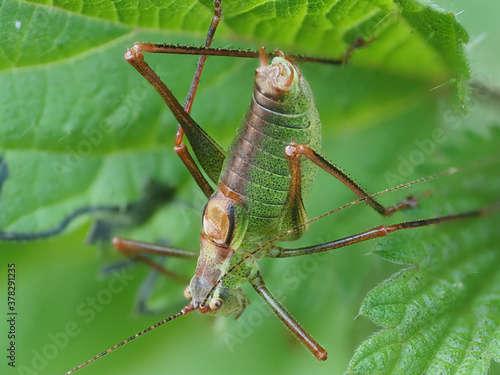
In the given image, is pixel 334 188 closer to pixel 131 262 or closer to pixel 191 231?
pixel 191 231

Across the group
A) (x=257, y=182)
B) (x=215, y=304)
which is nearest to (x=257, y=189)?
(x=257, y=182)

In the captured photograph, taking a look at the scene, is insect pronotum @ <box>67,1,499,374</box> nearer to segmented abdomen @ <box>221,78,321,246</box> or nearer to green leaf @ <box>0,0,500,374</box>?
segmented abdomen @ <box>221,78,321,246</box>

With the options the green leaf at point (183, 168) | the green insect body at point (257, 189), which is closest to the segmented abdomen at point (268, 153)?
the green insect body at point (257, 189)

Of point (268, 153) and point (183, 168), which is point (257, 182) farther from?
point (183, 168)

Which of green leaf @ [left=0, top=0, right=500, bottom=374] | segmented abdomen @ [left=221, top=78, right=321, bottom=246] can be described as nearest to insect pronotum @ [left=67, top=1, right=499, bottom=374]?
segmented abdomen @ [left=221, top=78, right=321, bottom=246]

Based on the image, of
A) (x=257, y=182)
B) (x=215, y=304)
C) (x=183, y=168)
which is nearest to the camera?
(x=257, y=182)

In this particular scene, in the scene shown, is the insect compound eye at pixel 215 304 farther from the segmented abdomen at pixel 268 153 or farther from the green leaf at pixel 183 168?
the green leaf at pixel 183 168
